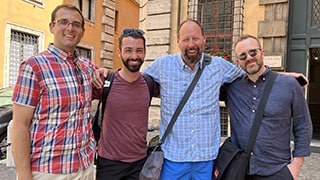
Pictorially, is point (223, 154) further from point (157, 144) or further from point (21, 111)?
point (21, 111)

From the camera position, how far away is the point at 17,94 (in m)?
2.09

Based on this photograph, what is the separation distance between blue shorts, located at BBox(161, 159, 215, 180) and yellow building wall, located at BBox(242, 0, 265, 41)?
5419 millimetres

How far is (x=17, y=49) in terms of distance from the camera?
1337cm

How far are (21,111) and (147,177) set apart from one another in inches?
46.9

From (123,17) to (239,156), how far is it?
18.3m

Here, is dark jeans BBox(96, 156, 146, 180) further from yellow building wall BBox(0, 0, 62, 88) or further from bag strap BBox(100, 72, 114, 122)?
yellow building wall BBox(0, 0, 62, 88)

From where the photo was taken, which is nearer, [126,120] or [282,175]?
[282,175]

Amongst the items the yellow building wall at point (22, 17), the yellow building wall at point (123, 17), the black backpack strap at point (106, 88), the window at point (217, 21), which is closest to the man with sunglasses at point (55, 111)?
the black backpack strap at point (106, 88)

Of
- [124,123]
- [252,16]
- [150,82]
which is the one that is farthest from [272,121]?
[252,16]

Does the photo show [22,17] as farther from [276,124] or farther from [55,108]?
[276,124]

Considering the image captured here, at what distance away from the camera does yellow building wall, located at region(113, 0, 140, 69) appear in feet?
62.9

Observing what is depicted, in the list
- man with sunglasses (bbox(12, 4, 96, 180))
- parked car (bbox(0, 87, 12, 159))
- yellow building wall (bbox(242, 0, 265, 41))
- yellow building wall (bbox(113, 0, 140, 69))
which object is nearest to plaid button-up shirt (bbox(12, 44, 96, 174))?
man with sunglasses (bbox(12, 4, 96, 180))

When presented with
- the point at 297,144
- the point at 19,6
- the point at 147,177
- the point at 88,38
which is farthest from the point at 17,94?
the point at 88,38

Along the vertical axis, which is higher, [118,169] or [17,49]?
[17,49]
